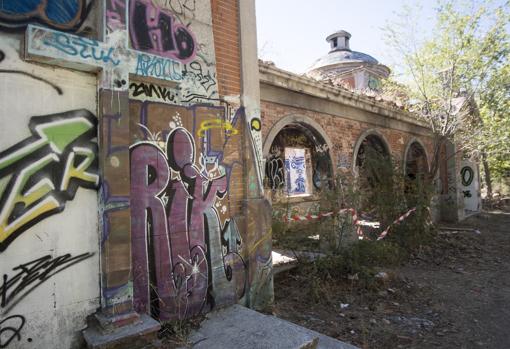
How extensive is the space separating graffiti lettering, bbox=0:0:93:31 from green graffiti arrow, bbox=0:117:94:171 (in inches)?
31.1

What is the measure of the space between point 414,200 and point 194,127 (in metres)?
6.73

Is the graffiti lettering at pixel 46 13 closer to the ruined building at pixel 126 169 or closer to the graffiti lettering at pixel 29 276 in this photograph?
the ruined building at pixel 126 169

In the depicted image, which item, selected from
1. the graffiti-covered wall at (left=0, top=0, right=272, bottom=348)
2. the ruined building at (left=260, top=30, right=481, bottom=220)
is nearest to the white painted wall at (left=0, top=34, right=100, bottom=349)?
the graffiti-covered wall at (left=0, top=0, right=272, bottom=348)

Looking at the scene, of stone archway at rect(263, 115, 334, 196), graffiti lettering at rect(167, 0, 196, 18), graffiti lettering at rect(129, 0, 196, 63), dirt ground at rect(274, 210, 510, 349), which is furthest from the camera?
stone archway at rect(263, 115, 334, 196)

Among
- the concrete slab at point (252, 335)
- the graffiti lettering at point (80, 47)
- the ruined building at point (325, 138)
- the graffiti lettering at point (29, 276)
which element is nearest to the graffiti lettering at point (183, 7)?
the graffiti lettering at point (80, 47)

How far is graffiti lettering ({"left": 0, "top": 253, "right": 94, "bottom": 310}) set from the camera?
2.43 m

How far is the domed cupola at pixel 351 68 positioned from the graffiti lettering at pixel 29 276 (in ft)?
81.8

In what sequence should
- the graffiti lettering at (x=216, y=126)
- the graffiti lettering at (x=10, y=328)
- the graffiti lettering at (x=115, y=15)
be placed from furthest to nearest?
1. the graffiti lettering at (x=216, y=126)
2. the graffiti lettering at (x=115, y=15)
3. the graffiti lettering at (x=10, y=328)

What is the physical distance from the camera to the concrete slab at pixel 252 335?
2840 millimetres

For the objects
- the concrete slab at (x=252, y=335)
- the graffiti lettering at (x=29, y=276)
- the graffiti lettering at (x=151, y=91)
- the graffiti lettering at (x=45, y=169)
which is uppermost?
the graffiti lettering at (x=151, y=91)

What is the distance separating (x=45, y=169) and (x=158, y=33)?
5.84 feet

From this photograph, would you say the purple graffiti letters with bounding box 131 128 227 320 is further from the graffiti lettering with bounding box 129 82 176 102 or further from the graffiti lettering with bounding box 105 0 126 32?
the graffiti lettering with bounding box 105 0 126 32

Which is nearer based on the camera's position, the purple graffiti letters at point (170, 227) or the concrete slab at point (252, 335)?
the concrete slab at point (252, 335)

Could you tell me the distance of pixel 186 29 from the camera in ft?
12.2
